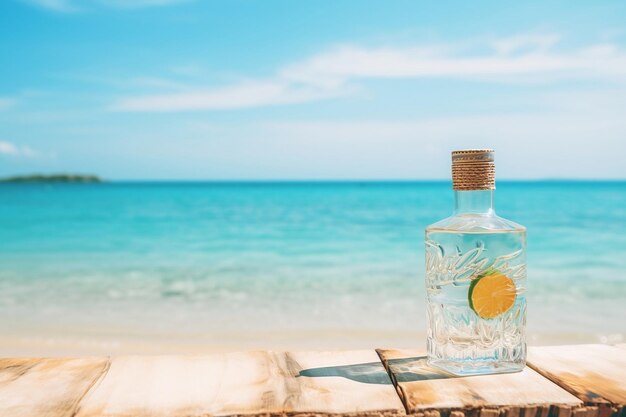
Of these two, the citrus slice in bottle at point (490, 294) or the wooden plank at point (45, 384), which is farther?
the citrus slice in bottle at point (490, 294)

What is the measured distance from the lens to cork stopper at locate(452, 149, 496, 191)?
1.33 metres

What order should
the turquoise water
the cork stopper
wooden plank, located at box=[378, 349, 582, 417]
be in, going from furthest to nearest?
the turquoise water
the cork stopper
wooden plank, located at box=[378, 349, 582, 417]

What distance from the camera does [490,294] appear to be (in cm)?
134

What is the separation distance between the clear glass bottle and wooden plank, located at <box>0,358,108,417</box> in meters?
0.82

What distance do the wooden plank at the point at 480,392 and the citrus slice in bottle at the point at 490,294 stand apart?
0.15 metres

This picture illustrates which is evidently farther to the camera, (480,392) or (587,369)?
(587,369)

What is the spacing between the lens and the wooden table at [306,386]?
114 centimetres

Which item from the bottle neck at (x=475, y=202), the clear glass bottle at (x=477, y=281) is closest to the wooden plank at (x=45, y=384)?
the clear glass bottle at (x=477, y=281)

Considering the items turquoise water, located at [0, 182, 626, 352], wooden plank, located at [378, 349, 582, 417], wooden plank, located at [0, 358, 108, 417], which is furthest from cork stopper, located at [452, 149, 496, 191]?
turquoise water, located at [0, 182, 626, 352]

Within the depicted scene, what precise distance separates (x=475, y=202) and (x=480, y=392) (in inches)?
17.5

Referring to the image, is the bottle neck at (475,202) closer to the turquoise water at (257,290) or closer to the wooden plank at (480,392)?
the wooden plank at (480,392)

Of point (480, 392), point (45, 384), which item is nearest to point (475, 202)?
point (480, 392)

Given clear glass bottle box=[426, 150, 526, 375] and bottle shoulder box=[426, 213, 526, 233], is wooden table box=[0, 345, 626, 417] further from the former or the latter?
bottle shoulder box=[426, 213, 526, 233]

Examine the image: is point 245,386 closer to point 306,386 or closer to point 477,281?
point 306,386
